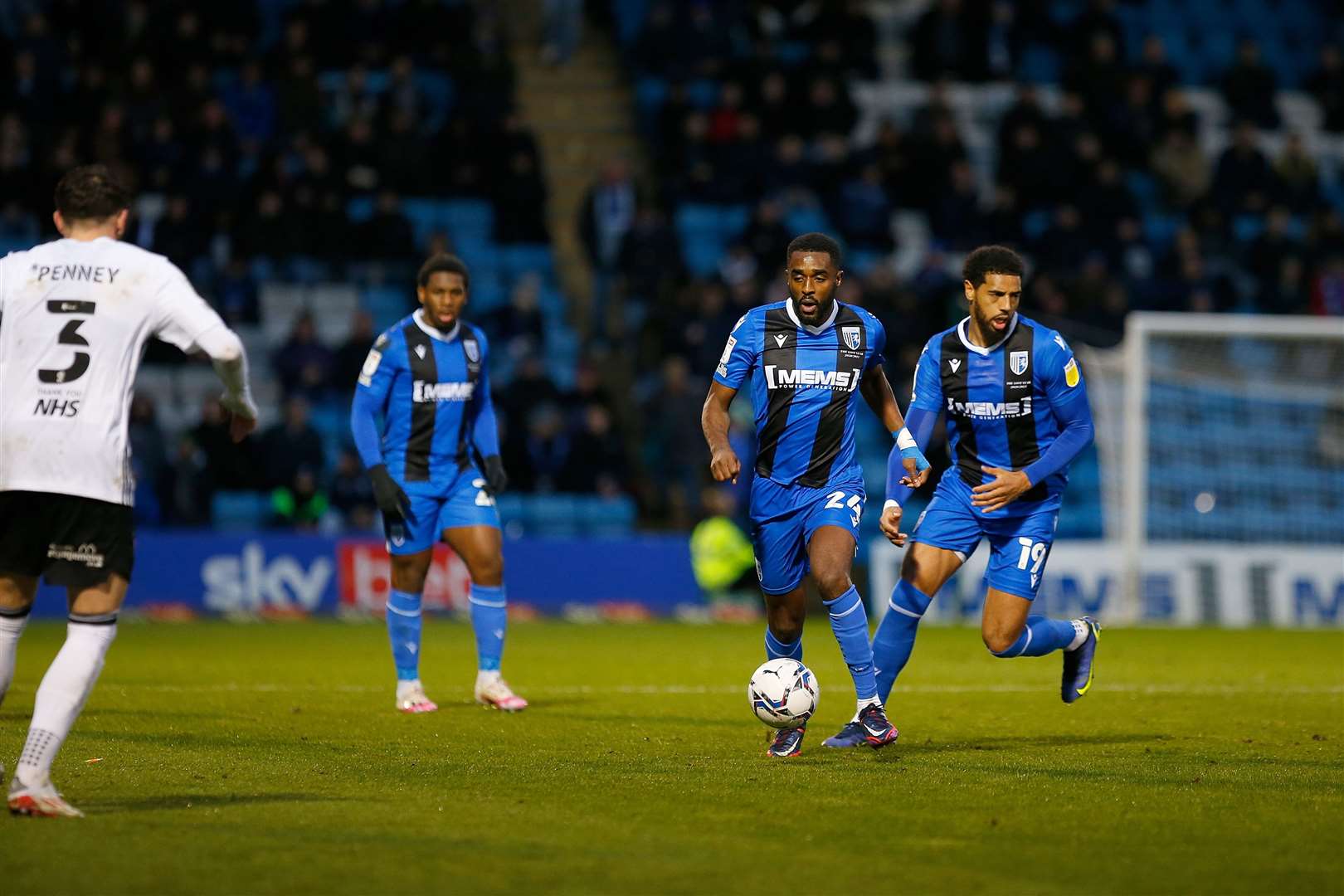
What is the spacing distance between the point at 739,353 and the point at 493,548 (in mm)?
2635

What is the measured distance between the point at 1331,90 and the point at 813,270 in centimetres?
2046

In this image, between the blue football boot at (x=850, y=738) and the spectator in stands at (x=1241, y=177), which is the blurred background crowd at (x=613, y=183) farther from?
the blue football boot at (x=850, y=738)

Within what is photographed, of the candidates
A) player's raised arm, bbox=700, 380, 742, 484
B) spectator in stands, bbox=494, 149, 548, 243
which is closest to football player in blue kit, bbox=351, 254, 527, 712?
player's raised arm, bbox=700, 380, 742, 484

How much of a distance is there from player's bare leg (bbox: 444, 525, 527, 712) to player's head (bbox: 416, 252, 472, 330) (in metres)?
1.22

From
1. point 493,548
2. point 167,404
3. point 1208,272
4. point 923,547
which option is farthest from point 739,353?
point 1208,272

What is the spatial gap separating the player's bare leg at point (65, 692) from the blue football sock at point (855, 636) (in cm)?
336

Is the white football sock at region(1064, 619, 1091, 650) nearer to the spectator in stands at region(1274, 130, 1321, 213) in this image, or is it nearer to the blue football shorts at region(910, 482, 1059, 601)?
the blue football shorts at region(910, 482, 1059, 601)

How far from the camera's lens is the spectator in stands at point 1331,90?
26281 mm

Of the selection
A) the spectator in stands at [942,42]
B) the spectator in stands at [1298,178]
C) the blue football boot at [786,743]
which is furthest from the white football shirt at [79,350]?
the spectator in stands at [1298,178]

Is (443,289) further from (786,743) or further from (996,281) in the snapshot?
(786,743)

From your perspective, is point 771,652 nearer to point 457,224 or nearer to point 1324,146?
point 457,224

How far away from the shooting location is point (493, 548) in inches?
417

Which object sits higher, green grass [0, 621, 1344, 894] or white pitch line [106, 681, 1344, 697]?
green grass [0, 621, 1344, 894]

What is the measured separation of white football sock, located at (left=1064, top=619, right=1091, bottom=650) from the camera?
9.43 m
